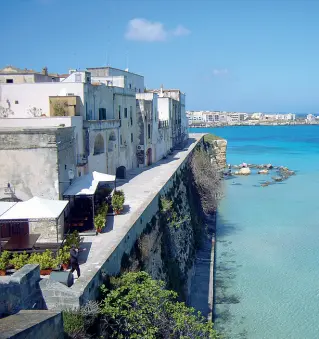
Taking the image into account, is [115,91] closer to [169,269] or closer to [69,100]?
[69,100]

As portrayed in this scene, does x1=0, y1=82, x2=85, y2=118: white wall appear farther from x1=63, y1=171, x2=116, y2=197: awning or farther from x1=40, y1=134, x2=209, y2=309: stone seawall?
x1=40, y1=134, x2=209, y2=309: stone seawall

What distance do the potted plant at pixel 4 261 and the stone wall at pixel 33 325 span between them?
2921 mm

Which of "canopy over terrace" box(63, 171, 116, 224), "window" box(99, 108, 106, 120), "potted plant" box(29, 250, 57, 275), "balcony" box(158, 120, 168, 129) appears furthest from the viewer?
"balcony" box(158, 120, 168, 129)

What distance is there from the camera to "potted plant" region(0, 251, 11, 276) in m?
10.8

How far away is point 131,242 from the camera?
1400 centimetres

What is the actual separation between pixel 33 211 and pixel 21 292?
385cm

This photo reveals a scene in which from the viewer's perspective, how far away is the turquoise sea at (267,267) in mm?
17203

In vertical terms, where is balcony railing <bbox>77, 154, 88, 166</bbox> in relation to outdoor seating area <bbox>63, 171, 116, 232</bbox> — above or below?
above

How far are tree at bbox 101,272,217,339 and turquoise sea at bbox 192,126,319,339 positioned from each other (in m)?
6.26

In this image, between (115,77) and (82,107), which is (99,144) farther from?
(115,77)

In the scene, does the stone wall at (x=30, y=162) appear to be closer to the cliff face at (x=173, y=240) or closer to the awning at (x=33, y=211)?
the awning at (x=33, y=211)

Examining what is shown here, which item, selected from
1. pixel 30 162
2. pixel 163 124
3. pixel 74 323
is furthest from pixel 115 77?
pixel 74 323

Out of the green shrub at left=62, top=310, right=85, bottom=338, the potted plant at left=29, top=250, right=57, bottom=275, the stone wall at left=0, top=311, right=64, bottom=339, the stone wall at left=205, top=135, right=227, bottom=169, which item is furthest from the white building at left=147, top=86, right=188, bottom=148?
the stone wall at left=0, top=311, right=64, bottom=339

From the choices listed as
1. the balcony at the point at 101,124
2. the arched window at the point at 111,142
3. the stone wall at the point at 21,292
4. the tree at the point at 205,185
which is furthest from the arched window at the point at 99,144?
the stone wall at the point at 21,292
